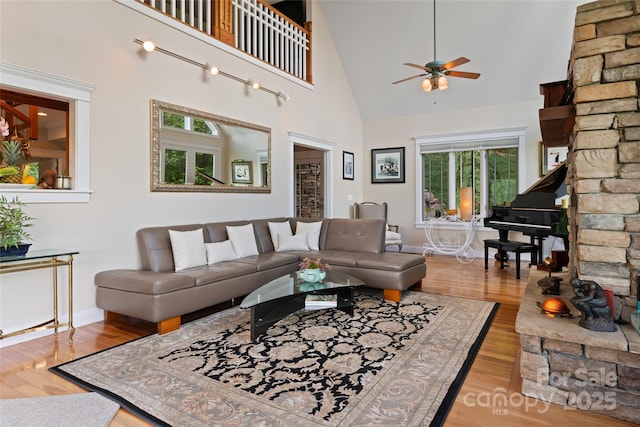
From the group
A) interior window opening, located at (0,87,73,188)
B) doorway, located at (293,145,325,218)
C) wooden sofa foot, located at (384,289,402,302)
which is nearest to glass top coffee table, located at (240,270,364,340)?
wooden sofa foot, located at (384,289,402,302)

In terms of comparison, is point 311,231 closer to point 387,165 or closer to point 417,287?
point 417,287

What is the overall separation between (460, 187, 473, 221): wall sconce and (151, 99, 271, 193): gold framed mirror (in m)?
3.91

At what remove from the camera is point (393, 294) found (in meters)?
3.91

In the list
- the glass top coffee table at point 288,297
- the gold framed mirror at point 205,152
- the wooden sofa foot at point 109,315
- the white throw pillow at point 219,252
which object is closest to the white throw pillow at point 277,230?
the gold framed mirror at point 205,152

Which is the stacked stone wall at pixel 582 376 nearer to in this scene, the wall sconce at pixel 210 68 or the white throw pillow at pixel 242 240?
the white throw pillow at pixel 242 240

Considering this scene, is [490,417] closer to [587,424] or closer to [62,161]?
[587,424]

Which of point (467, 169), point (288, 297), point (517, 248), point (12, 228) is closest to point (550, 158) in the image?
point (467, 169)

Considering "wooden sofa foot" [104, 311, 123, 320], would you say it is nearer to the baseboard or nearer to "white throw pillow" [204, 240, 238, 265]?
the baseboard

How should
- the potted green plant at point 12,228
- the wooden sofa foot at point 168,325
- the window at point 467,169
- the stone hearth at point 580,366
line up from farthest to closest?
the window at point 467,169
the wooden sofa foot at point 168,325
the potted green plant at point 12,228
the stone hearth at point 580,366

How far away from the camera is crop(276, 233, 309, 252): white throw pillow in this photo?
4.89 meters

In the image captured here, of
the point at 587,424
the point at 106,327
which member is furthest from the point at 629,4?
the point at 106,327

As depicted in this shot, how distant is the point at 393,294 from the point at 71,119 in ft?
11.5

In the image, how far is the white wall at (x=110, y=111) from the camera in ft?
9.86

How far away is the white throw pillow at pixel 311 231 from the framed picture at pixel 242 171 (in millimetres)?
969
